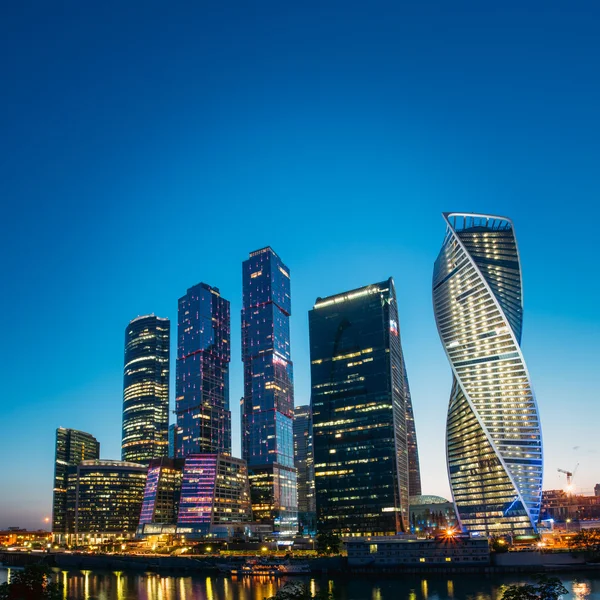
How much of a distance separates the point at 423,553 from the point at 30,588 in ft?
416

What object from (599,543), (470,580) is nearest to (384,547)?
(470,580)

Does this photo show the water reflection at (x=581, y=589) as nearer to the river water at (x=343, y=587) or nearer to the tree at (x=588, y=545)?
the river water at (x=343, y=587)

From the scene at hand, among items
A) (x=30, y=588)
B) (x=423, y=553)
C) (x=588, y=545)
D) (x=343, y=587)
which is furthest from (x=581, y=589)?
(x=30, y=588)

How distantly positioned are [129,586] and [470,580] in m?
91.8

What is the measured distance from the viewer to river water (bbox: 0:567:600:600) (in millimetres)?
127500

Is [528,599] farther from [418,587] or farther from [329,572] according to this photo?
[329,572]

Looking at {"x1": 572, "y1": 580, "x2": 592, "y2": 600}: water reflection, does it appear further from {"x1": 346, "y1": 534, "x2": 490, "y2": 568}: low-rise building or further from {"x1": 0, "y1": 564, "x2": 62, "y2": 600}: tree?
{"x1": 0, "y1": 564, "x2": 62, "y2": 600}: tree

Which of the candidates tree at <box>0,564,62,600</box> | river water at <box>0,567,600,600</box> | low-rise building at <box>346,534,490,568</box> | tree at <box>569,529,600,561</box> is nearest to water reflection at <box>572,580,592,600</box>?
river water at <box>0,567,600,600</box>

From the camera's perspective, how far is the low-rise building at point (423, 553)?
554ft

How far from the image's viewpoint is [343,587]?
486 feet

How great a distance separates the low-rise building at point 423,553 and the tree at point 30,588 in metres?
122

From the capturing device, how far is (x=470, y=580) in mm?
149875

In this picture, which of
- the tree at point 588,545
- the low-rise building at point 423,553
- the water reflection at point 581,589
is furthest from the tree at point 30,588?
the tree at point 588,545

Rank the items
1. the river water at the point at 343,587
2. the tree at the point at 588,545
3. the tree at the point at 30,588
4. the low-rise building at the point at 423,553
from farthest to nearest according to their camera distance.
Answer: the low-rise building at the point at 423,553, the tree at the point at 588,545, the river water at the point at 343,587, the tree at the point at 30,588
